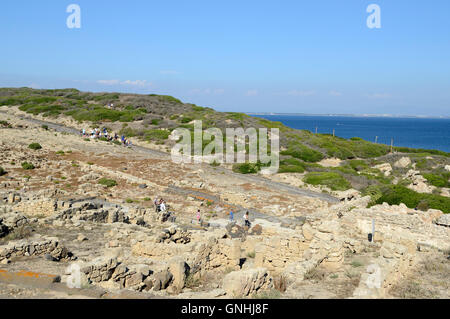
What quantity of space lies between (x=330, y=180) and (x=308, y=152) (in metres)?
14.5

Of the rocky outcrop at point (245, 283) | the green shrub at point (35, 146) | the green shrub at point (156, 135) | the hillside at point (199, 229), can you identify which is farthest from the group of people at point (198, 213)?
the green shrub at point (156, 135)

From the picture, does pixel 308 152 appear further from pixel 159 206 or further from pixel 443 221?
pixel 443 221

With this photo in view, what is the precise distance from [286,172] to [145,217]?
22.9 m

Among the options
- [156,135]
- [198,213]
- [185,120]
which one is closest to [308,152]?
[156,135]

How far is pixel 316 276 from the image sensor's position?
9.60 m

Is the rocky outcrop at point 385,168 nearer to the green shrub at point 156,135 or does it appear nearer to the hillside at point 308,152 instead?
the hillside at point 308,152

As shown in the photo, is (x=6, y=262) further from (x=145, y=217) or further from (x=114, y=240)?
(x=145, y=217)

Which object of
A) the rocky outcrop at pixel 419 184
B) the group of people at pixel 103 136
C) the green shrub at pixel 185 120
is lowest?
the rocky outcrop at pixel 419 184

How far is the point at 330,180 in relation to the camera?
34.7 m

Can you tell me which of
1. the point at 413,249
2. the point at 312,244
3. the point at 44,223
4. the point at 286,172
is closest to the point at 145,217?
the point at 44,223

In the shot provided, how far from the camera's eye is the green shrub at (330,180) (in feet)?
109

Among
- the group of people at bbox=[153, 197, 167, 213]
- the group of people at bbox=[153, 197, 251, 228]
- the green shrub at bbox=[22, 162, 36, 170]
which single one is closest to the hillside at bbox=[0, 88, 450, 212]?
the group of people at bbox=[153, 197, 251, 228]

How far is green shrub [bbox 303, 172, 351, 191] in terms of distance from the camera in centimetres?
3322
